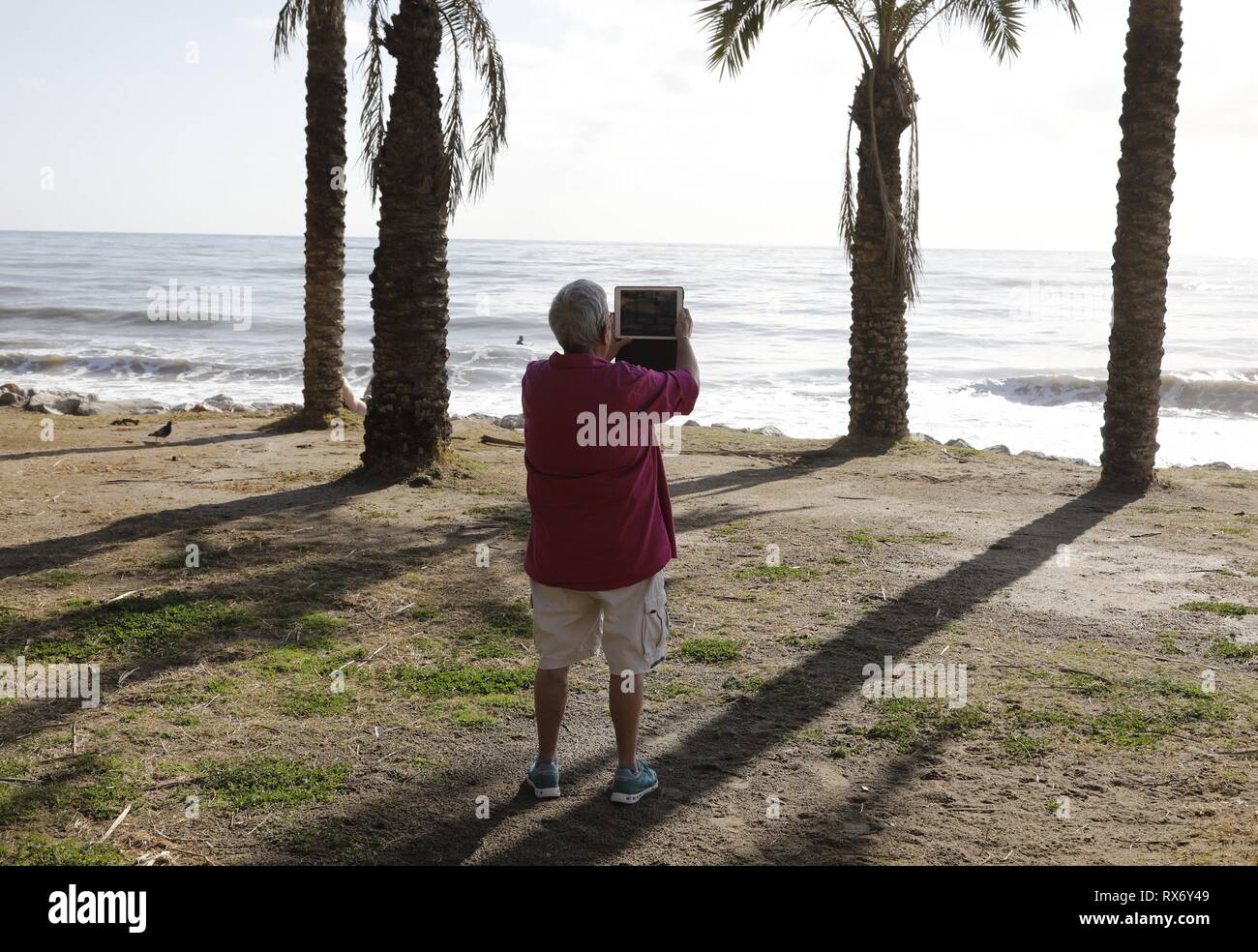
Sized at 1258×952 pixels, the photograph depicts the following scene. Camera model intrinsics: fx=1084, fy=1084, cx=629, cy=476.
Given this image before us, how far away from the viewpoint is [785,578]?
23.4 ft

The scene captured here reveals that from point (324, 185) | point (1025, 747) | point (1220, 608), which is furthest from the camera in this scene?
point (324, 185)

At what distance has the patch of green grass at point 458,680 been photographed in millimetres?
5141

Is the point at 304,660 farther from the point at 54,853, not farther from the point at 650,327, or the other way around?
the point at 650,327

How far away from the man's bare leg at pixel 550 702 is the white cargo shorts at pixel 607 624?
0.16 feet

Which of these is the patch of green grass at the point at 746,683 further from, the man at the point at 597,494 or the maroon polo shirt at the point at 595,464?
the maroon polo shirt at the point at 595,464

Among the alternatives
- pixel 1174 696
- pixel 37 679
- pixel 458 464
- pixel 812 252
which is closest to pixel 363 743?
pixel 37 679

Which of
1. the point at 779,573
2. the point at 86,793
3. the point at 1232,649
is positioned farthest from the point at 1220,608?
the point at 86,793

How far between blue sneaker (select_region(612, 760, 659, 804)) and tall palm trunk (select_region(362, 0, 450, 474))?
20.1ft

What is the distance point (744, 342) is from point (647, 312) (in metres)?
27.9

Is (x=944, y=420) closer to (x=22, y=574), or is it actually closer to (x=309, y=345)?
(x=309, y=345)

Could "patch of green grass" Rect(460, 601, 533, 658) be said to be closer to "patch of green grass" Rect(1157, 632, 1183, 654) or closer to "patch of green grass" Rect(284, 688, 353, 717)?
"patch of green grass" Rect(284, 688, 353, 717)

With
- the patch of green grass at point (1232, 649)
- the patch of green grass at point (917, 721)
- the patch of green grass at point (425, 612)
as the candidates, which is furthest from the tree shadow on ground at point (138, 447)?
the patch of green grass at point (1232, 649)

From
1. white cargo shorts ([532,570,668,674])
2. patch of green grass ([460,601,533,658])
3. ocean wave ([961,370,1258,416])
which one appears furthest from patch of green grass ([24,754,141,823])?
ocean wave ([961,370,1258,416])

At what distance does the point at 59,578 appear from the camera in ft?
21.3
